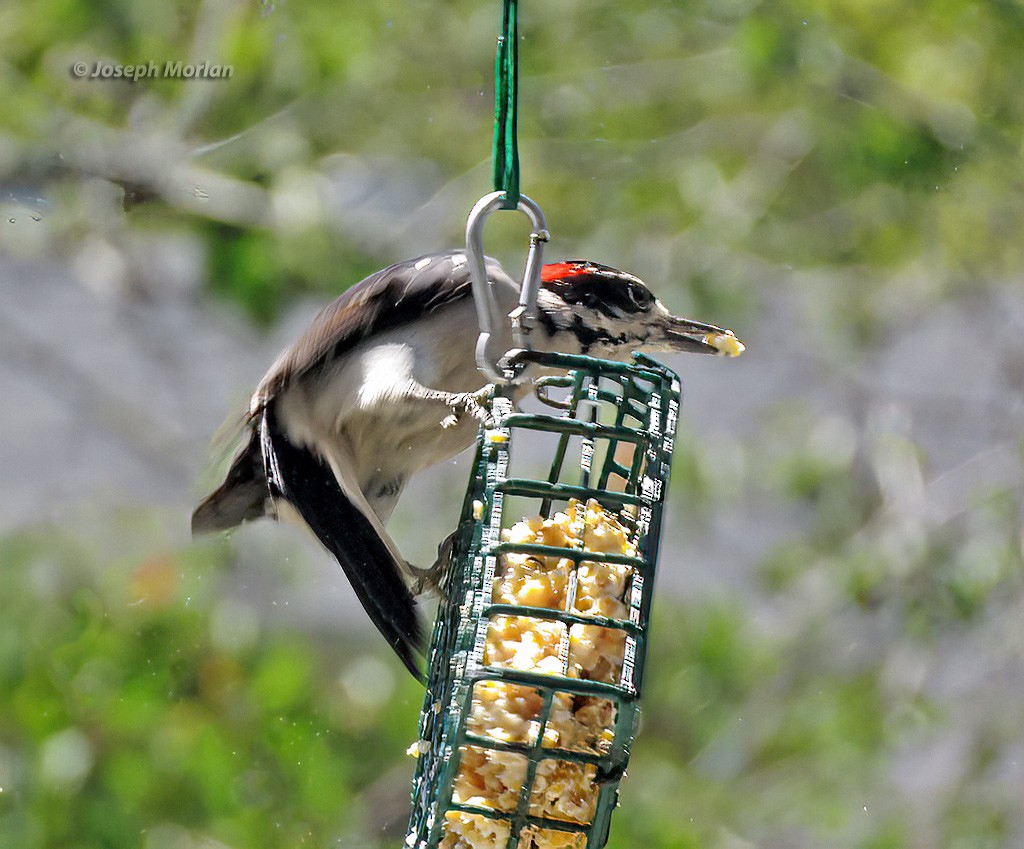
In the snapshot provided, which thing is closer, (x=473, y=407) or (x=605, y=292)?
(x=473, y=407)

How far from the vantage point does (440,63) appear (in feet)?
16.2

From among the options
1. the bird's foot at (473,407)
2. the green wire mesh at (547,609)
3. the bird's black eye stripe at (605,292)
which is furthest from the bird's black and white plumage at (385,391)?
the green wire mesh at (547,609)

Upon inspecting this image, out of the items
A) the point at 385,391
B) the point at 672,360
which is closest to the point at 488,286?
the point at 385,391

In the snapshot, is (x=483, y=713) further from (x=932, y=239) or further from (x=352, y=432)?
(x=932, y=239)

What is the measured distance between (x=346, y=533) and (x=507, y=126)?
744 mm

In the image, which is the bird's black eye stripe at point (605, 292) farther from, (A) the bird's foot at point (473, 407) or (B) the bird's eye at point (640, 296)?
(A) the bird's foot at point (473, 407)

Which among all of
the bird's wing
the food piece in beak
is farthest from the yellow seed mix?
the bird's wing

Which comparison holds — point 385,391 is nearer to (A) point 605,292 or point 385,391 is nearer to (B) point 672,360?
(A) point 605,292

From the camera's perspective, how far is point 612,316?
7.26 feet

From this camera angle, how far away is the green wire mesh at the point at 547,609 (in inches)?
61.7

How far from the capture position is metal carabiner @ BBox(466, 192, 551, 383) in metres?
1.61

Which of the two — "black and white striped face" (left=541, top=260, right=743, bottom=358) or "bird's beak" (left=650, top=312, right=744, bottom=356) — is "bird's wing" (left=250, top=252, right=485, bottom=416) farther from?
"bird's beak" (left=650, top=312, right=744, bottom=356)

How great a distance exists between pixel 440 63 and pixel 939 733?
123 inches

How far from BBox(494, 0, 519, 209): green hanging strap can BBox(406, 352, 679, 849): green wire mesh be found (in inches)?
8.8
